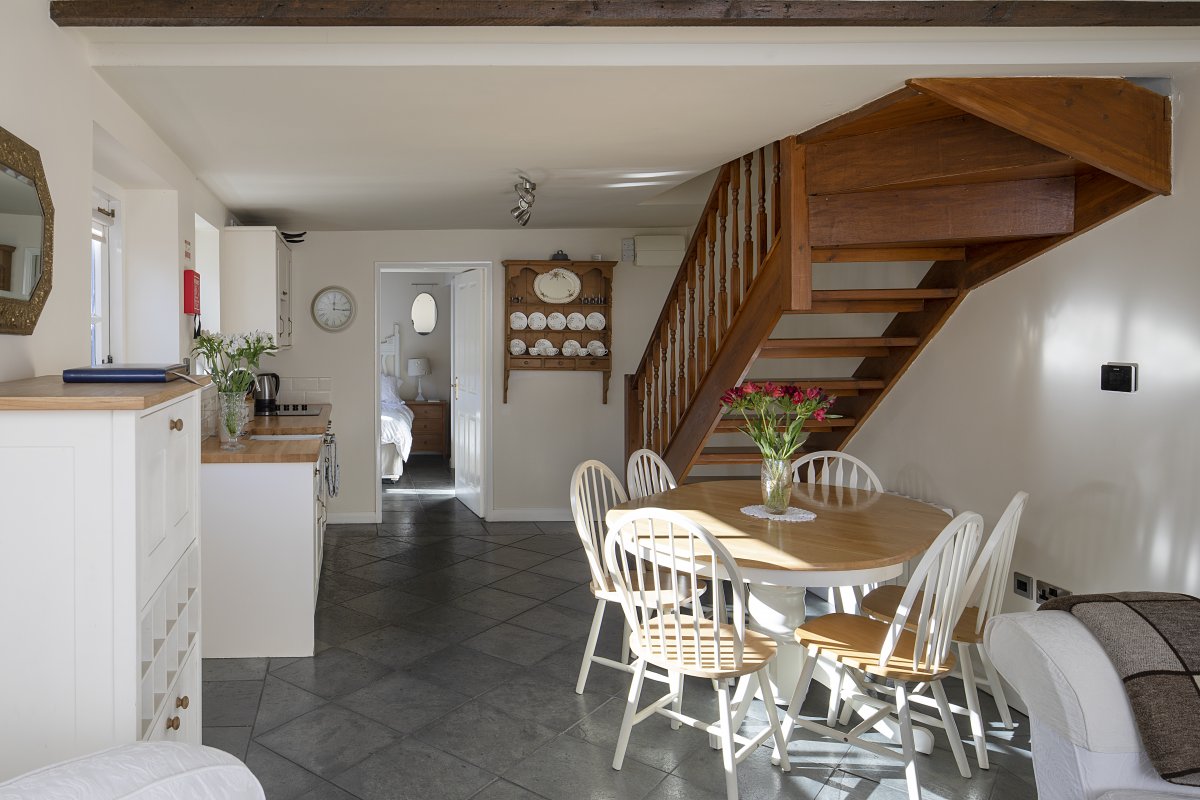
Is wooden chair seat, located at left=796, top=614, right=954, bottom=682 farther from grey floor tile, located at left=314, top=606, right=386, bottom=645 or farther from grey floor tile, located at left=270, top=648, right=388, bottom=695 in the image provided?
grey floor tile, located at left=314, top=606, right=386, bottom=645

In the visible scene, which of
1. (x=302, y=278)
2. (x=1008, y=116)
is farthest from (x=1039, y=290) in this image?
(x=302, y=278)

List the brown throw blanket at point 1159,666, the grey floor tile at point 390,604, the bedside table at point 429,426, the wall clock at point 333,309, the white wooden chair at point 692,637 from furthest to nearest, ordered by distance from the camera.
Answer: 1. the bedside table at point 429,426
2. the wall clock at point 333,309
3. the grey floor tile at point 390,604
4. the white wooden chair at point 692,637
5. the brown throw blanket at point 1159,666

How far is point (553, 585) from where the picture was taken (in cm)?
505

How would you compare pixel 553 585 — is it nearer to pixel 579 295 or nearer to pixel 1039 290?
pixel 579 295

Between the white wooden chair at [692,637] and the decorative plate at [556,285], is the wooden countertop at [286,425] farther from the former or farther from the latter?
the white wooden chair at [692,637]

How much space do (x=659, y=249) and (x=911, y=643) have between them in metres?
4.29

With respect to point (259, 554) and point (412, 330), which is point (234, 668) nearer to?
point (259, 554)

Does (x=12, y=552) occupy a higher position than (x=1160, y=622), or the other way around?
(x=12, y=552)

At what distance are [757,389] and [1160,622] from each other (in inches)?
74.3

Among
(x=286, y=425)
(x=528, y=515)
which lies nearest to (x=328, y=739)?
(x=286, y=425)

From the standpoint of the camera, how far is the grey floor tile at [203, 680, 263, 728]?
3203 millimetres

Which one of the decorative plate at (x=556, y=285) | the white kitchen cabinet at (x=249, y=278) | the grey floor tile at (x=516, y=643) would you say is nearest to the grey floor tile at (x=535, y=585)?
the grey floor tile at (x=516, y=643)

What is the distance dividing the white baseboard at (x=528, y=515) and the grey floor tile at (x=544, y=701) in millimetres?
3260

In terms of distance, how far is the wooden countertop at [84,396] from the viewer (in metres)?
1.62
